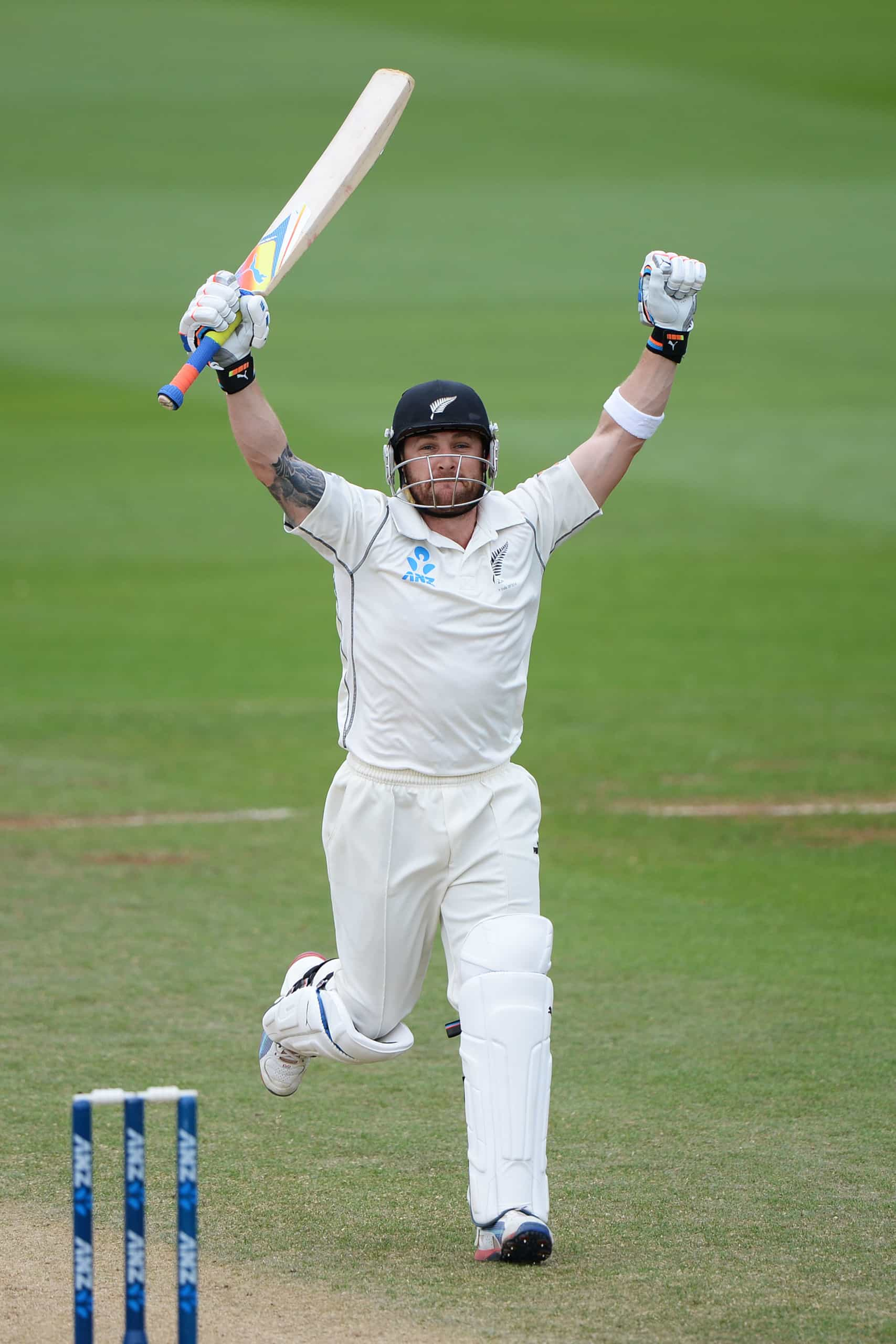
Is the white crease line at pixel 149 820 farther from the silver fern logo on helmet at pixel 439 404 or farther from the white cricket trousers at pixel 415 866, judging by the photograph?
the silver fern logo on helmet at pixel 439 404

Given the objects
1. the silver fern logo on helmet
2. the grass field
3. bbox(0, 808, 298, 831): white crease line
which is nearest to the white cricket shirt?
the silver fern logo on helmet

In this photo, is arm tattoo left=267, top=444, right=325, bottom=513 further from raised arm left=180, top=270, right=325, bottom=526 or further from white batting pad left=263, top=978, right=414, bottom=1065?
white batting pad left=263, top=978, right=414, bottom=1065

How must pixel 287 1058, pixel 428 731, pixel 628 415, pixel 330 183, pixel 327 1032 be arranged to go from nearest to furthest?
pixel 428 731
pixel 327 1032
pixel 628 415
pixel 287 1058
pixel 330 183

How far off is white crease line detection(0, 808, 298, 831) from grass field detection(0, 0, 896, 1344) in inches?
3.9

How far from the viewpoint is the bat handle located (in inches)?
173

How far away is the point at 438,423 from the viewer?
15.5 ft

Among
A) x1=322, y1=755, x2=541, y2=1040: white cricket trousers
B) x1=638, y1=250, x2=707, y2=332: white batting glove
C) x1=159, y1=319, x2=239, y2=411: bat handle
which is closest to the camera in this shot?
x1=159, y1=319, x2=239, y2=411: bat handle

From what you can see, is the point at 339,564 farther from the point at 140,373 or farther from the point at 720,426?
the point at 140,373

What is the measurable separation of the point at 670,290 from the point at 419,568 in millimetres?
1053

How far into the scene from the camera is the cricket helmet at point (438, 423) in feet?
15.5

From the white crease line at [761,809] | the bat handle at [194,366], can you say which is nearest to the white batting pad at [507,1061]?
the bat handle at [194,366]

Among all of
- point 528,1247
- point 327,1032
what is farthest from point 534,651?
point 528,1247

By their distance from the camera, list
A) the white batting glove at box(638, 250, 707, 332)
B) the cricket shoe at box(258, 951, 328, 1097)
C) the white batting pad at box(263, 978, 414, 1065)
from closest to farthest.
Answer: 1. the white batting pad at box(263, 978, 414, 1065)
2. the white batting glove at box(638, 250, 707, 332)
3. the cricket shoe at box(258, 951, 328, 1097)

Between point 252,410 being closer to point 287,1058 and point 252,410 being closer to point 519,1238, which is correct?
point 287,1058
